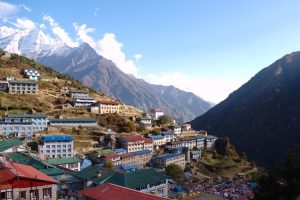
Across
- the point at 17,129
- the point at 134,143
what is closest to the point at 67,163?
the point at 17,129

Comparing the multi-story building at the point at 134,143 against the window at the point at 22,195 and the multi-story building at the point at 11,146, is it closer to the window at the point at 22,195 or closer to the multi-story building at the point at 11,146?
the multi-story building at the point at 11,146

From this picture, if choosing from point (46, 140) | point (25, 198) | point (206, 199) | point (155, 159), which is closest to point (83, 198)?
point (25, 198)

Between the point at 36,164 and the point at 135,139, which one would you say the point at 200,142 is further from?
the point at 36,164

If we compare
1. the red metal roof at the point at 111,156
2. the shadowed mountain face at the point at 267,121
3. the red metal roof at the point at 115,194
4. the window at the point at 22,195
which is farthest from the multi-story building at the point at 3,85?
the shadowed mountain face at the point at 267,121

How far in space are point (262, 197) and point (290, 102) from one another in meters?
166

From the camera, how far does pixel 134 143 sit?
236 feet

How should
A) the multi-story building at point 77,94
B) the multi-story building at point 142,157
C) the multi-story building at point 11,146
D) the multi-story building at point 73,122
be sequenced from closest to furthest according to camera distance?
the multi-story building at point 11,146 < the multi-story building at point 142,157 < the multi-story building at point 73,122 < the multi-story building at point 77,94

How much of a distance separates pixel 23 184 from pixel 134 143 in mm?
55651

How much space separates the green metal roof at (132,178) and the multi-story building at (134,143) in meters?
30.4

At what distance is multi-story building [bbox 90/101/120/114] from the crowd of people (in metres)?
35.9

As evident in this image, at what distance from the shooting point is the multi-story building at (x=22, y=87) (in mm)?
86375

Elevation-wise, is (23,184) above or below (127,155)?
above

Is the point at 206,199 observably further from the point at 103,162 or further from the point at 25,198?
the point at 25,198

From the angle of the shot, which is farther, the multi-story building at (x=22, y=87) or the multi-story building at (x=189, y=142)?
the multi-story building at (x=22, y=87)
